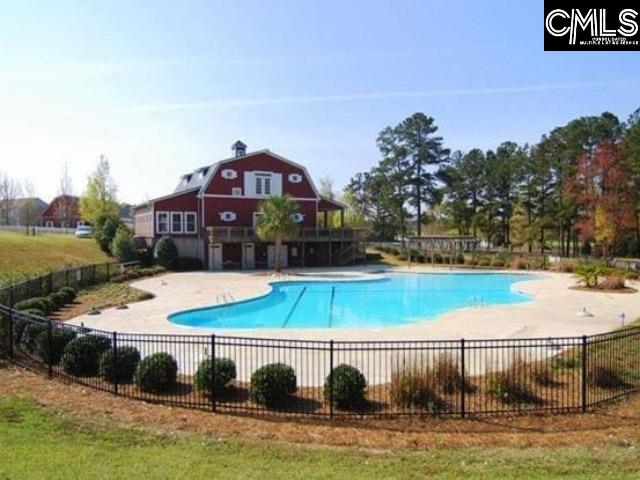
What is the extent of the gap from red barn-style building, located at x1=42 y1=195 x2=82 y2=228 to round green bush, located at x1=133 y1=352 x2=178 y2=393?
66.6m

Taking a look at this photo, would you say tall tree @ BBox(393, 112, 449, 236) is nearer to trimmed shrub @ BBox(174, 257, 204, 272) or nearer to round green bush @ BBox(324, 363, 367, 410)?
trimmed shrub @ BBox(174, 257, 204, 272)

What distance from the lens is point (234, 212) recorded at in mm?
41594

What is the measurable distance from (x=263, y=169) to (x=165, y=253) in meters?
10.6

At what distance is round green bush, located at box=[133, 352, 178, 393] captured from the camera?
9.52 metres

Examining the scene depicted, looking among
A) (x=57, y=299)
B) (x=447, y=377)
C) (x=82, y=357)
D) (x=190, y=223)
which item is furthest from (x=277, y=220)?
(x=447, y=377)

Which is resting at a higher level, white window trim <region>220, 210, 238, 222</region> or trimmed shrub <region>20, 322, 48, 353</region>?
white window trim <region>220, 210, 238, 222</region>

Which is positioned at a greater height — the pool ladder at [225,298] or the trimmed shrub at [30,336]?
the trimmed shrub at [30,336]

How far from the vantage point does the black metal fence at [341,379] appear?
8.95 m

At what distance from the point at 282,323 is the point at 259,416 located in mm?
10829

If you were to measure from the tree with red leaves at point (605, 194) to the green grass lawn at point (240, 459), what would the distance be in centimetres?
3847

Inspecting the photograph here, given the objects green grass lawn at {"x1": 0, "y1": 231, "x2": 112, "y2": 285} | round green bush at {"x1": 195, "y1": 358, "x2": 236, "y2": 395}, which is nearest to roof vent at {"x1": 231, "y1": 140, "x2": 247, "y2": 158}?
green grass lawn at {"x1": 0, "y1": 231, "x2": 112, "y2": 285}

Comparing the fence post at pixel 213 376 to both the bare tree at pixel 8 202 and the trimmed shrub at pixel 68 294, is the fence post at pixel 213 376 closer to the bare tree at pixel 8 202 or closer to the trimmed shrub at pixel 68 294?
the trimmed shrub at pixel 68 294

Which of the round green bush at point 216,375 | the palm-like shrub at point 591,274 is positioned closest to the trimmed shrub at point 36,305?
the round green bush at point 216,375

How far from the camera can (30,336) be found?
39.5ft
